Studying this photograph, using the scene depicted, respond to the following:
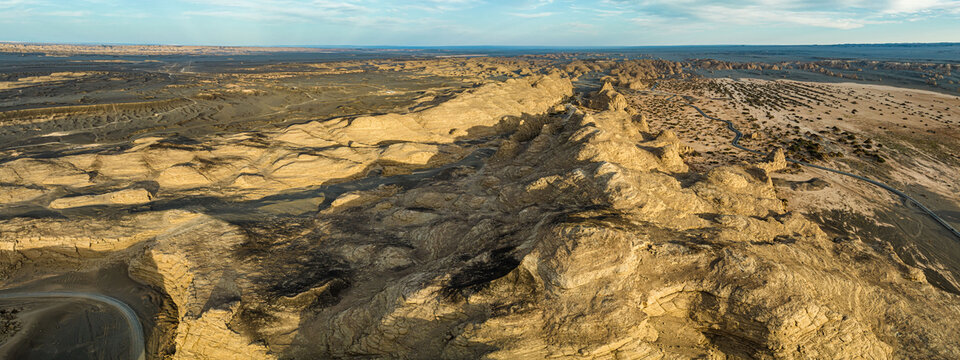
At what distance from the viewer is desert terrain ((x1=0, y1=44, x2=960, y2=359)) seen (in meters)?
9.92

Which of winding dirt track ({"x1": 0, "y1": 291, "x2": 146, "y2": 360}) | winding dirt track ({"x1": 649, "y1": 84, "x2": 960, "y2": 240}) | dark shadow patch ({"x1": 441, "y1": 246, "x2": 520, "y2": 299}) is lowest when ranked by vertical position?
winding dirt track ({"x1": 0, "y1": 291, "x2": 146, "y2": 360})

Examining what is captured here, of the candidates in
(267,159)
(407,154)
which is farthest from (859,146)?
(267,159)

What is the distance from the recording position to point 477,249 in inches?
536

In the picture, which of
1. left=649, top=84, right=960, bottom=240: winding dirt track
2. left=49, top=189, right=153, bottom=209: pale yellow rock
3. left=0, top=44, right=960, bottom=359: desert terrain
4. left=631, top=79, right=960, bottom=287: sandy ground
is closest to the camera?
left=0, top=44, right=960, bottom=359: desert terrain

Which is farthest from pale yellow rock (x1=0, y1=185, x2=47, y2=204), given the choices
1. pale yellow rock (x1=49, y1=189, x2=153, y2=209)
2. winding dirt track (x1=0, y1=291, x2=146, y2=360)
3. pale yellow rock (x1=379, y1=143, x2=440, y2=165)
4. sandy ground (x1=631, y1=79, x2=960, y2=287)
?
sandy ground (x1=631, y1=79, x2=960, y2=287)

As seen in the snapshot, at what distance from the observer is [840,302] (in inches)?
425

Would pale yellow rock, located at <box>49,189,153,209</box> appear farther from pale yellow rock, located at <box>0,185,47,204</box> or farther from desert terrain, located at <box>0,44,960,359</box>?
pale yellow rock, located at <box>0,185,47,204</box>

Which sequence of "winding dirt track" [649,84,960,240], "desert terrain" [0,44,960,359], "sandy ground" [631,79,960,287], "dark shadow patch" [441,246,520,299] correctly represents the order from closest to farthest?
1. "desert terrain" [0,44,960,359]
2. "dark shadow patch" [441,246,520,299]
3. "winding dirt track" [649,84,960,240]
4. "sandy ground" [631,79,960,287]

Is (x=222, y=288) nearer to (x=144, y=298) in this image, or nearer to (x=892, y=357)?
(x=144, y=298)

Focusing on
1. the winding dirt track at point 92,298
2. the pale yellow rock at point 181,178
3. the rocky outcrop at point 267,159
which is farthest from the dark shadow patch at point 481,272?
the pale yellow rock at point 181,178

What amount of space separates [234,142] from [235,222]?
565 inches

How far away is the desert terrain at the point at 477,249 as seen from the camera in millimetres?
9922

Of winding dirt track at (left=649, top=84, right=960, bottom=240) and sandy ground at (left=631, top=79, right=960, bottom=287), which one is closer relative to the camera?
winding dirt track at (left=649, top=84, right=960, bottom=240)

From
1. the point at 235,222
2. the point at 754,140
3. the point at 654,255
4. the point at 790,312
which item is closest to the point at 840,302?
the point at 790,312
